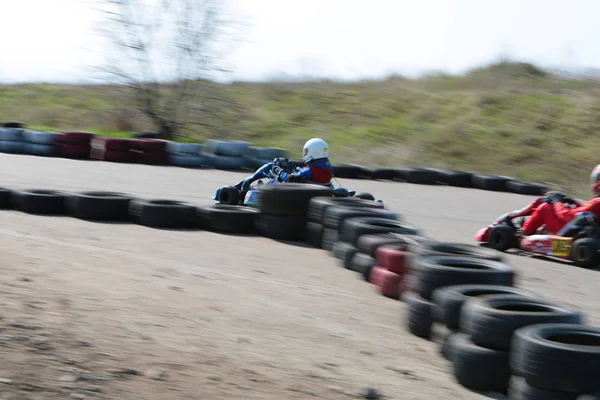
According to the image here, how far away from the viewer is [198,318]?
552 cm

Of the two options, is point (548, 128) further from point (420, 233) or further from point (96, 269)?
point (96, 269)

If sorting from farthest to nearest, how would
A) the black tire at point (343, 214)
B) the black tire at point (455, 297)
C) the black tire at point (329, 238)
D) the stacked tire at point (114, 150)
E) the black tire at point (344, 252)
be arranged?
the stacked tire at point (114, 150), the black tire at point (329, 238), the black tire at point (343, 214), the black tire at point (344, 252), the black tire at point (455, 297)

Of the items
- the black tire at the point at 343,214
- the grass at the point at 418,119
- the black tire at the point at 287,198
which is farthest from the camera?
the grass at the point at 418,119

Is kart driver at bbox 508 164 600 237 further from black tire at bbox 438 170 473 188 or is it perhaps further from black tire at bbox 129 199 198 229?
black tire at bbox 438 170 473 188

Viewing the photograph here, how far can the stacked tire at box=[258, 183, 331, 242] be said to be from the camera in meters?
9.71

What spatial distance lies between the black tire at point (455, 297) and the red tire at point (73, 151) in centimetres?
1494

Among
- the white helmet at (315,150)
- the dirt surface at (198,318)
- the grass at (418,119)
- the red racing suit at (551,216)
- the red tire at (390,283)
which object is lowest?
the dirt surface at (198,318)

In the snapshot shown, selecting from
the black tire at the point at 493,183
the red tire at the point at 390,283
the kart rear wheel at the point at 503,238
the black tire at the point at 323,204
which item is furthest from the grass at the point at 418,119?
the red tire at the point at 390,283

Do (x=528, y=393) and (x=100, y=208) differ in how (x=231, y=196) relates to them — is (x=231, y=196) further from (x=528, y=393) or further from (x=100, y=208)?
(x=528, y=393)

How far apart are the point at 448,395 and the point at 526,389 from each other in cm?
49

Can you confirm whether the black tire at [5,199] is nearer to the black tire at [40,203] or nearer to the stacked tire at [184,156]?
the black tire at [40,203]

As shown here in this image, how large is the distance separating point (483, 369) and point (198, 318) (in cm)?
191

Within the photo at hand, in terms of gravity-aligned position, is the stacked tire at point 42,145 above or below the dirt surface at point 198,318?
above

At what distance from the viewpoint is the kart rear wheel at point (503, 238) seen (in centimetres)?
1003
